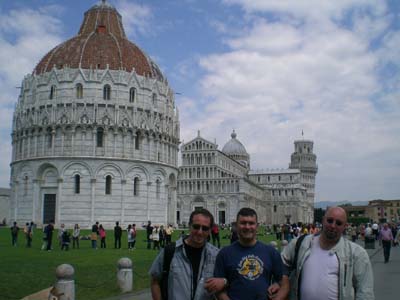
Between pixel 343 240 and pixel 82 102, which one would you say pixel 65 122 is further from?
pixel 343 240

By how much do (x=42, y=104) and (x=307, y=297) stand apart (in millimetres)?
52869

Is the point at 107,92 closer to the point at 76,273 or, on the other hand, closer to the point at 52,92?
the point at 52,92

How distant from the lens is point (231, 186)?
93.8 m

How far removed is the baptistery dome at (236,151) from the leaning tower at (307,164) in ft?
83.8

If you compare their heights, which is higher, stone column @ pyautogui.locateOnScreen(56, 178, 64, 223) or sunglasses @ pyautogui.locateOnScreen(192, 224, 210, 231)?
stone column @ pyautogui.locateOnScreen(56, 178, 64, 223)

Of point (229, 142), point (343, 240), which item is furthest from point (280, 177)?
point (343, 240)

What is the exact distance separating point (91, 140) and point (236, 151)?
73.9 m

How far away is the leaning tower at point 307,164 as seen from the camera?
472 feet

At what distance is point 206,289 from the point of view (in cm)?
495

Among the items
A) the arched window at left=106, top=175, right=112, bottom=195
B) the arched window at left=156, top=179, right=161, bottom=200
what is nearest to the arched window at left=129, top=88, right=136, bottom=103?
the arched window at left=106, top=175, right=112, bottom=195

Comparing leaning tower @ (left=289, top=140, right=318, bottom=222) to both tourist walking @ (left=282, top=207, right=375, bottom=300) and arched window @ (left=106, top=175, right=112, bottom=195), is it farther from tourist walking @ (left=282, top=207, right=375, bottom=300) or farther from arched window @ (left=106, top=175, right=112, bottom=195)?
tourist walking @ (left=282, top=207, right=375, bottom=300)

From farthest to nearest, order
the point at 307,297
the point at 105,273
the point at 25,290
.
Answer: the point at 105,273, the point at 25,290, the point at 307,297

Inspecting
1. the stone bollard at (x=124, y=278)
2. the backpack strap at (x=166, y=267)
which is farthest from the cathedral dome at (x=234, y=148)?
the backpack strap at (x=166, y=267)

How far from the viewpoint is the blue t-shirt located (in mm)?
4781
